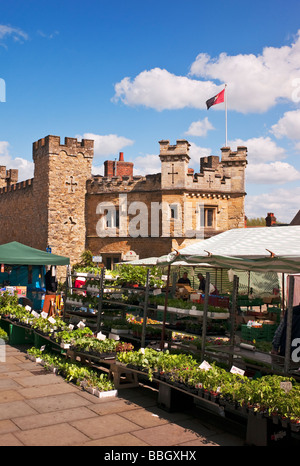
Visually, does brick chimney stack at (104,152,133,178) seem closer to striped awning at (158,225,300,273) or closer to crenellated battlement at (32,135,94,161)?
crenellated battlement at (32,135,94,161)

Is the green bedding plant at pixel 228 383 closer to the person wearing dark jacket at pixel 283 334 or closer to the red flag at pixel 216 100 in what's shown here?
the person wearing dark jacket at pixel 283 334

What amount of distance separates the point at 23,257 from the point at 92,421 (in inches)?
378

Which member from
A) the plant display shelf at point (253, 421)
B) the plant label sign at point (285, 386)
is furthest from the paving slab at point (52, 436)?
the plant label sign at point (285, 386)

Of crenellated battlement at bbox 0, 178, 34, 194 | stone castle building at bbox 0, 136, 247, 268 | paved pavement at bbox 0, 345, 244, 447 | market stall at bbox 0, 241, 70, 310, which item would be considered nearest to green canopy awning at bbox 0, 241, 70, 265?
market stall at bbox 0, 241, 70, 310

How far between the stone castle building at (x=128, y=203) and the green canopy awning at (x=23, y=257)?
10.8 meters

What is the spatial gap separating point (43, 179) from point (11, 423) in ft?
77.9

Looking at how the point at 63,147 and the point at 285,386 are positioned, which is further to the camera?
the point at 63,147

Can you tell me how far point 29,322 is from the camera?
35.4 ft

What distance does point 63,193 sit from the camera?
1105 inches

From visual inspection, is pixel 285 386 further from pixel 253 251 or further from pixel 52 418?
pixel 52 418

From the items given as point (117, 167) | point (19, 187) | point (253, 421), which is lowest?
point (253, 421)


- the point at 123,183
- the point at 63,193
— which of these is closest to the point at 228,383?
the point at 123,183
